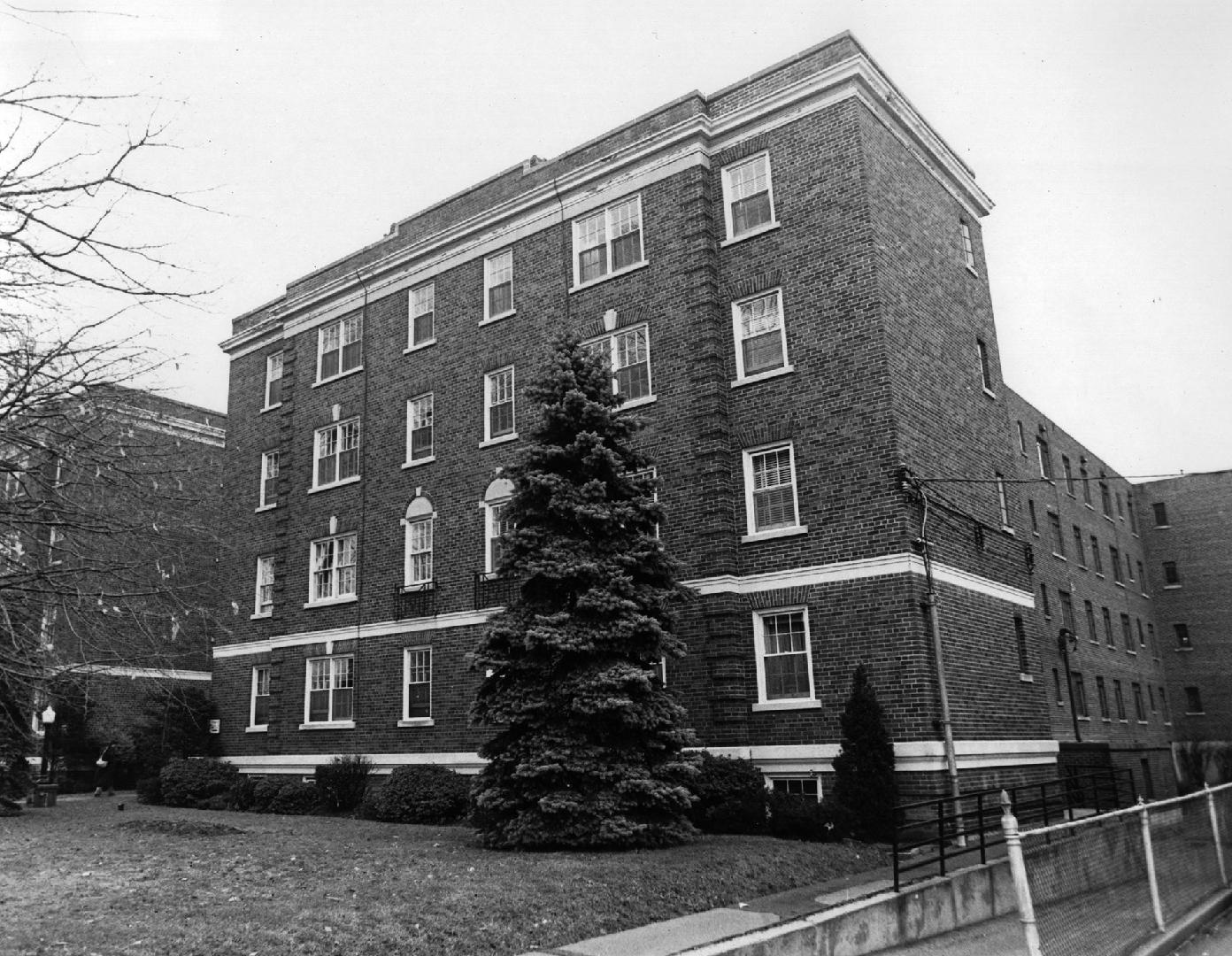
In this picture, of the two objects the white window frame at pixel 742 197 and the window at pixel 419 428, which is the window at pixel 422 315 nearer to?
the window at pixel 419 428

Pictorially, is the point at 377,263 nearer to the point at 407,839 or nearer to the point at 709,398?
the point at 709,398

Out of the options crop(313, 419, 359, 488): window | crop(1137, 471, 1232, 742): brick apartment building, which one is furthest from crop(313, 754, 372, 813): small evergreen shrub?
crop(1137, 471, 1232, 742): brick apartment building

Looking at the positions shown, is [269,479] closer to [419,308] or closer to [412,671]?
[419,308]

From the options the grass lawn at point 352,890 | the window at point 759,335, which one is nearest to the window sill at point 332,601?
the grass lawn at point 352,890

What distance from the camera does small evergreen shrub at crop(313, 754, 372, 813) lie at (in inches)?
976

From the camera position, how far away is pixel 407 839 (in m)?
17.9

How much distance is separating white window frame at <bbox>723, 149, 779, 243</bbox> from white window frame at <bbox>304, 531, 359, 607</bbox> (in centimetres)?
1295

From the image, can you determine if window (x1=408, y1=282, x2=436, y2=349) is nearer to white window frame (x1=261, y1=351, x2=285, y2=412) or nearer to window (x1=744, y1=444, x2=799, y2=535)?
white window frame (x1=261, y1=351, x2=285, y2=412)

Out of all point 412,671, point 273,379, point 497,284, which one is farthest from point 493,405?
point 273,379

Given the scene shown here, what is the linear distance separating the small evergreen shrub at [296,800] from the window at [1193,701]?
141 feet

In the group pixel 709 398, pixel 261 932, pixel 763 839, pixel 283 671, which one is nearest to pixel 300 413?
pixel 283 671

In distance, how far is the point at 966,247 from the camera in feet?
84.4

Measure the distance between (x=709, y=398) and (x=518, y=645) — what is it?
7494mm

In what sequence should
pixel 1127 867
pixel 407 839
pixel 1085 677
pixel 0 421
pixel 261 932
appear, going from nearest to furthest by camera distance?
pixel 0 421, pixel 261 932, pixel 1127 867, pixel 407 839, pixel 1085 677
